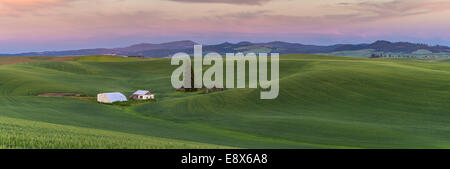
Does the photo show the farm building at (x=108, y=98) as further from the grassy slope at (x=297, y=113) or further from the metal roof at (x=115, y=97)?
the grassy slope at (x=297, y=113)

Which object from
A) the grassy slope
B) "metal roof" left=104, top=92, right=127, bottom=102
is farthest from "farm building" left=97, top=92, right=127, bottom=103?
the grassy slope

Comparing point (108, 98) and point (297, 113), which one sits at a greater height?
point (297, 113)

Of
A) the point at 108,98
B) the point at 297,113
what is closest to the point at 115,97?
the point at 108,98

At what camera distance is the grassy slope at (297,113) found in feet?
92.5

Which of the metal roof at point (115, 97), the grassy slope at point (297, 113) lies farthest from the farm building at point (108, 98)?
the grassy slope at point (297, 113)

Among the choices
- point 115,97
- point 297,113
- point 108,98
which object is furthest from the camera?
point 115,97

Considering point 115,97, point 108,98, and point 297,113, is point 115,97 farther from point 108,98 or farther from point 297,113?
point 297,113

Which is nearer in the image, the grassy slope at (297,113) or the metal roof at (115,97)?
the grassy slope at (297,113)

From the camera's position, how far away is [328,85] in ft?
174

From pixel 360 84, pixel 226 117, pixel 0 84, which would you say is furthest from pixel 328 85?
pixel 0 84

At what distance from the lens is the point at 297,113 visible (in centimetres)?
4072

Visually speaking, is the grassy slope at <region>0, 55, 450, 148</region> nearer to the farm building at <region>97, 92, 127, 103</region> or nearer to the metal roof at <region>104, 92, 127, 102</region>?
the farm building at <region>97, 92, 127, 103</region>
